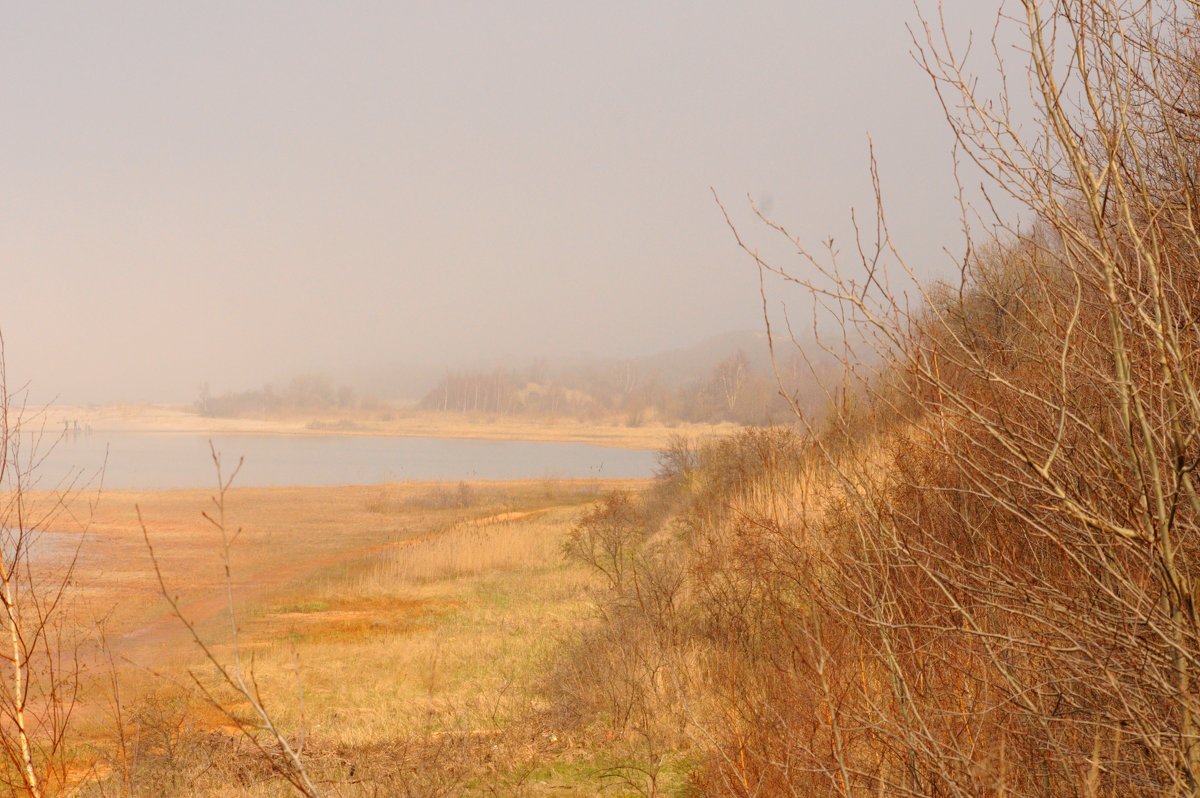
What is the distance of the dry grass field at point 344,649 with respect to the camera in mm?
7594

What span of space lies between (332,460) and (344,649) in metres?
56.0

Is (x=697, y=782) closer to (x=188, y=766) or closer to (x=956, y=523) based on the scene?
(x=956, y=523)

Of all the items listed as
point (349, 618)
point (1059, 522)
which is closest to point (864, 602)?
point (1059, 522)

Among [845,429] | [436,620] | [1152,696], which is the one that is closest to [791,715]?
[1152,696]

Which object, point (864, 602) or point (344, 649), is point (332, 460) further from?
point (864, 602)

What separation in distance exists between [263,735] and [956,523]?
8278 mm

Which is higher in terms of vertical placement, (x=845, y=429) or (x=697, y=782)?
(x=845, y=429)

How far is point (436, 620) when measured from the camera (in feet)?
55.6

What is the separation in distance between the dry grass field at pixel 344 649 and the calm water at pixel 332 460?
15.6m

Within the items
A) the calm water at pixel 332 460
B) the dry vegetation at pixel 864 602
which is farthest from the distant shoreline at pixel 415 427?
the dry vegetation at pixel 864 602

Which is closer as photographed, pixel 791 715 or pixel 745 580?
pixel 791 715

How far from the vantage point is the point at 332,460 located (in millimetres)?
68375

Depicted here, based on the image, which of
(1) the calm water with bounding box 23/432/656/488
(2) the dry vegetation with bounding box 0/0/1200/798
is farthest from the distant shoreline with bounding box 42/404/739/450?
(2) the dry vegetation with bounding box 0/0/1200/798

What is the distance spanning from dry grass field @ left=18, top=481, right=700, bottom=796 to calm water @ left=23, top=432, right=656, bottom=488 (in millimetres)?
15583
